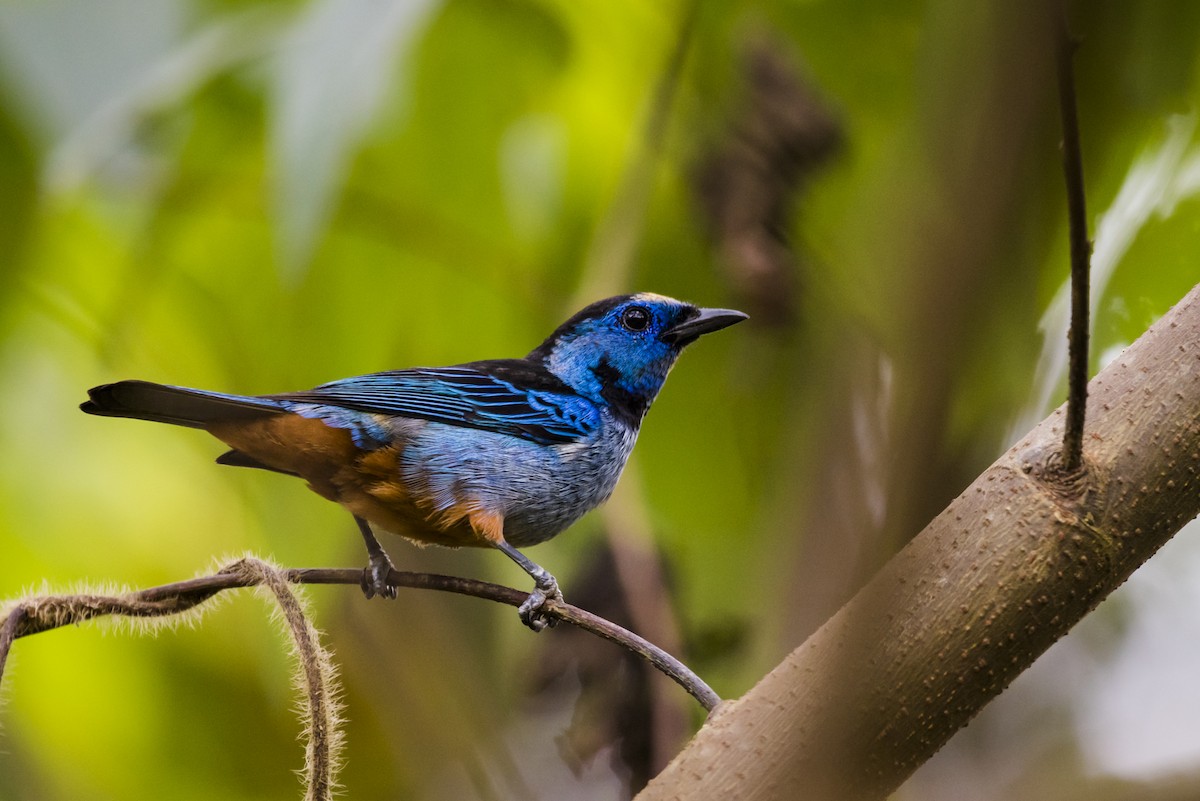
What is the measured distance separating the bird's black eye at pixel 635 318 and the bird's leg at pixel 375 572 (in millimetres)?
905

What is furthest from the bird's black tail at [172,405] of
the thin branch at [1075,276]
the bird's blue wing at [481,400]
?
the thin branch at [1075,276]

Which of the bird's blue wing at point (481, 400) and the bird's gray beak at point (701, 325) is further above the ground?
the bird's gray beak at point (701, 325)

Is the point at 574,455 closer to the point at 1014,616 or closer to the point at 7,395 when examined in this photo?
the point at 1014,616

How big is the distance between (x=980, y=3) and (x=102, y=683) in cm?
338

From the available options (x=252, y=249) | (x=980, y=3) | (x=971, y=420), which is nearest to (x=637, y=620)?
(x=971, y=420)

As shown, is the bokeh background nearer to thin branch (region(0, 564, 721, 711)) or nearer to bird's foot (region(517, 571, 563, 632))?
bird's foot (region(517, 571, 563, 632))

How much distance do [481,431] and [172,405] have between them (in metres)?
0.91

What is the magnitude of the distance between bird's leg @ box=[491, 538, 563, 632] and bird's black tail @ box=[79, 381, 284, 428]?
1.89ft

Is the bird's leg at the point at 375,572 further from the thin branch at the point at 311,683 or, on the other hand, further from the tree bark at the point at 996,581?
the tree bark at the point at 996,581

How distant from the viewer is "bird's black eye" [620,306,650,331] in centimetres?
308

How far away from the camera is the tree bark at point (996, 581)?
5.04 ft

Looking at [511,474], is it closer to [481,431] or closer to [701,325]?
[481,431]

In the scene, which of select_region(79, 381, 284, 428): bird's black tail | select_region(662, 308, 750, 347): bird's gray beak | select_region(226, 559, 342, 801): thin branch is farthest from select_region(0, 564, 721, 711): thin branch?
select_region(662, 308, 750, 347): bird's gray beak

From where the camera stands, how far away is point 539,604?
78.1 inches
